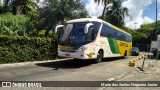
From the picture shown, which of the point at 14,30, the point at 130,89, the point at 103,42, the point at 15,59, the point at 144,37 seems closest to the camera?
the point at 130,89

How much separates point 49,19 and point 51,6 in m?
1.40

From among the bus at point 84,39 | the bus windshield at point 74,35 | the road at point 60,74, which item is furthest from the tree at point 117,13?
the road at point 60,74

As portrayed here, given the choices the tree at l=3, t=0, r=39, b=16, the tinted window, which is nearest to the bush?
the tinted window

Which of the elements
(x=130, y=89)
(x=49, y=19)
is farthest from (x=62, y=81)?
(x=49, y=19)

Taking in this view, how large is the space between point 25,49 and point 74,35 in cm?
364

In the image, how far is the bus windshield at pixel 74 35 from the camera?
54.9 ft

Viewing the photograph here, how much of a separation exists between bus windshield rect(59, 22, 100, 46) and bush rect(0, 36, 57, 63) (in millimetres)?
2447

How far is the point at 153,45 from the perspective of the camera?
20.2m

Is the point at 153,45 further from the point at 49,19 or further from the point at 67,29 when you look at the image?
the point at 49,19

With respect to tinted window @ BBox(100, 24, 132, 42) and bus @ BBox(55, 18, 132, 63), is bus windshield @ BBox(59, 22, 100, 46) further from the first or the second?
tinted window @ BBox(100, 24, 132, 42)

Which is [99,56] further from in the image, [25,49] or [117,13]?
[117,13]

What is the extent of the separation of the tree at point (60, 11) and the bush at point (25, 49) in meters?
7.48

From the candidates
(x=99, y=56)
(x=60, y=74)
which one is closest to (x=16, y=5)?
(x=99, y=56)

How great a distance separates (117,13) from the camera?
50.2 metres
